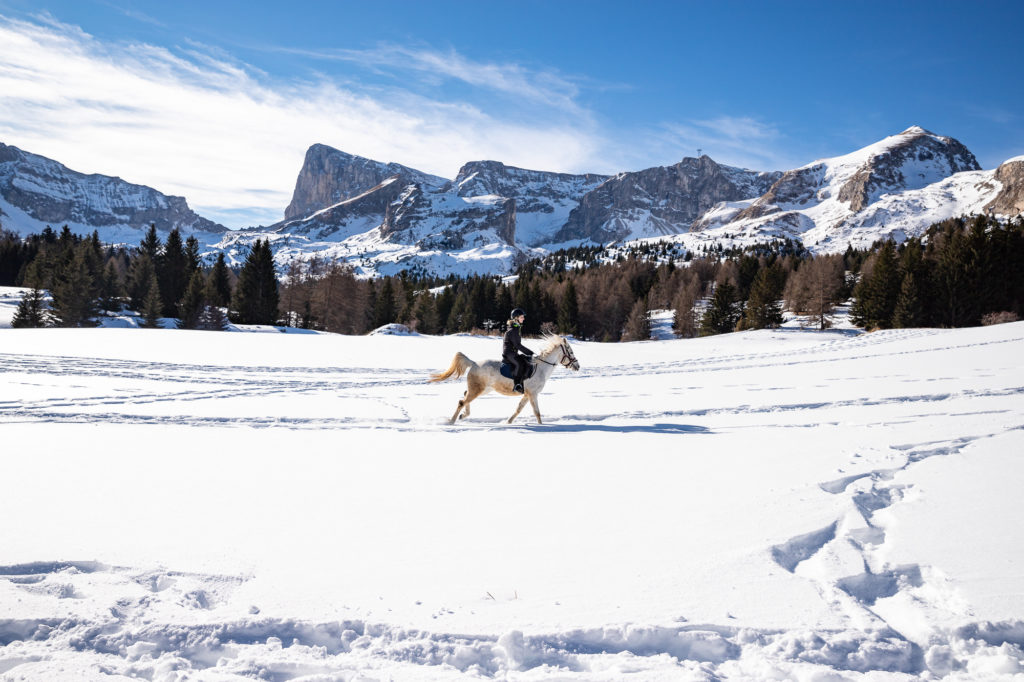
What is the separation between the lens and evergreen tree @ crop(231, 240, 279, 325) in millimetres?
61344

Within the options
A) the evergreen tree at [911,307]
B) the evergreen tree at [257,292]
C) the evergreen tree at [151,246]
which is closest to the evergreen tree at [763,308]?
the evergreen tree at [911,307]

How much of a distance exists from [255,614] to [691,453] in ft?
20.7

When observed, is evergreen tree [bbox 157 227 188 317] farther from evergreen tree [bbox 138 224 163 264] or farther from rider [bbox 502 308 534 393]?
rider [bbox 502 308 534 393]

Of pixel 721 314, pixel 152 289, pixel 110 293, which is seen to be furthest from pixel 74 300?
pixel 721 314

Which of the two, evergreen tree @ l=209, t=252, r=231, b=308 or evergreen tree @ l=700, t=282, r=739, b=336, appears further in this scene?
evergreen tree @ l=700, t=282, r=739, b=336

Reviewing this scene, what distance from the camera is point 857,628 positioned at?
3.37 meters

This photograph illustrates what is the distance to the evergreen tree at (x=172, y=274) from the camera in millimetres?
64312

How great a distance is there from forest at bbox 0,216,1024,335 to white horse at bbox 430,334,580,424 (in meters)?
20.1

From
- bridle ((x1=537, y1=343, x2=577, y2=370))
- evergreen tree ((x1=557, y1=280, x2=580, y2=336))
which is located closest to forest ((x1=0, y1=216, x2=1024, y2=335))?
evergreen tree ((x1=557, y1=280, x2=580, y2=336))

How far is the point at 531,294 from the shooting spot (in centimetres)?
8506

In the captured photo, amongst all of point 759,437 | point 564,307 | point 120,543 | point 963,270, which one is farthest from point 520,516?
point 564,307

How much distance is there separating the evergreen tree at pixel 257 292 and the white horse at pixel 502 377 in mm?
58886

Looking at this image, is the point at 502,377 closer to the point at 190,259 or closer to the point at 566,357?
the point at 566,357

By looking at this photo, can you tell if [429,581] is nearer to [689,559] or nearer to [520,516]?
[520,516]
